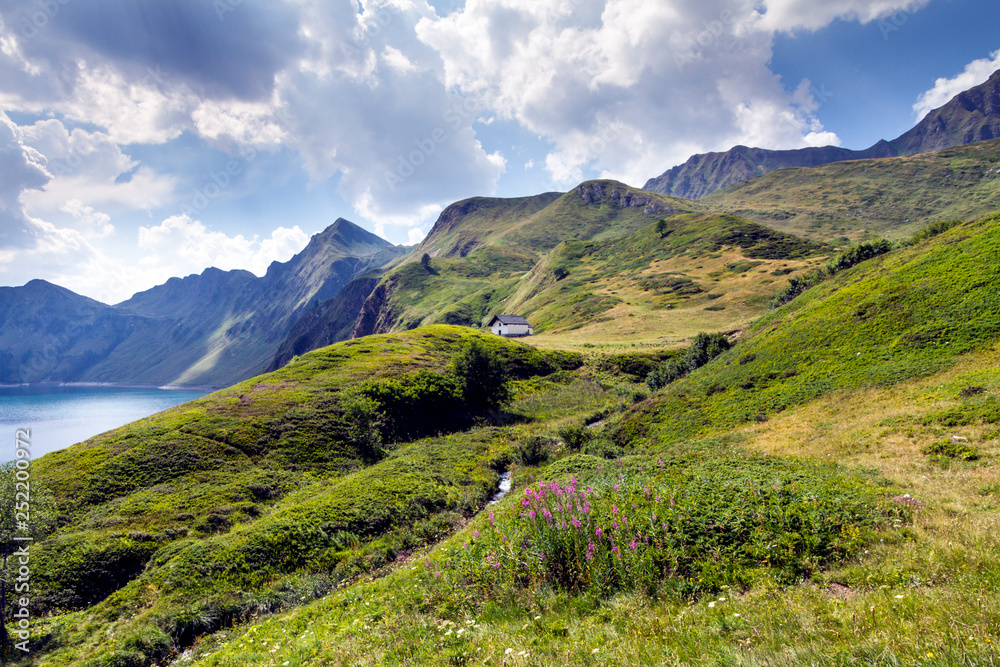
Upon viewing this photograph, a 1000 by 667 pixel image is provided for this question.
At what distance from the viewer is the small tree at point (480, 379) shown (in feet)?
191

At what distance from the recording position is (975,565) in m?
6.24

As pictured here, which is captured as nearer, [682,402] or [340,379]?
[682,402]

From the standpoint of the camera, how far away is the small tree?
191 ft

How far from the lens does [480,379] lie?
59.4m

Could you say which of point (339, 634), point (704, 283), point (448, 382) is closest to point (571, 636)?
point (339, 634)

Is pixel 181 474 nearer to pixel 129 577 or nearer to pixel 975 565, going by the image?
pixel 129 577

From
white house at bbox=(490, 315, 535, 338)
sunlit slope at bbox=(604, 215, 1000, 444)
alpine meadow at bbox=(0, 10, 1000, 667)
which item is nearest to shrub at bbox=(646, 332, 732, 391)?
alpine meadow at bbox=(0, 10, 1000, 667)

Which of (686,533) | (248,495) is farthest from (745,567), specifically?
(248,495)

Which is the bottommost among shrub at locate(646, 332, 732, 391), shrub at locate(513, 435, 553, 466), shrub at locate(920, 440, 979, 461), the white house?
shrub at locate(513, 435, 553, 466)

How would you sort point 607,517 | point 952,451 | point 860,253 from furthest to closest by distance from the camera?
1. point 860,253
2. point 952,451
3. point 607,517

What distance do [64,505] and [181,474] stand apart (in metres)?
6.48

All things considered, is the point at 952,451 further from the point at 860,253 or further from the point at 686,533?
the point at 860,253

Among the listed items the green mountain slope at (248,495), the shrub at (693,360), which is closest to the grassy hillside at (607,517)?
the green mountain slope at (248,495)

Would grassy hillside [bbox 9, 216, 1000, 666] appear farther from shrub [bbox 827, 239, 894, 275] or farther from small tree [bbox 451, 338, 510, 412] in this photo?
shrub [bbox 827, 239, 894, 275]
